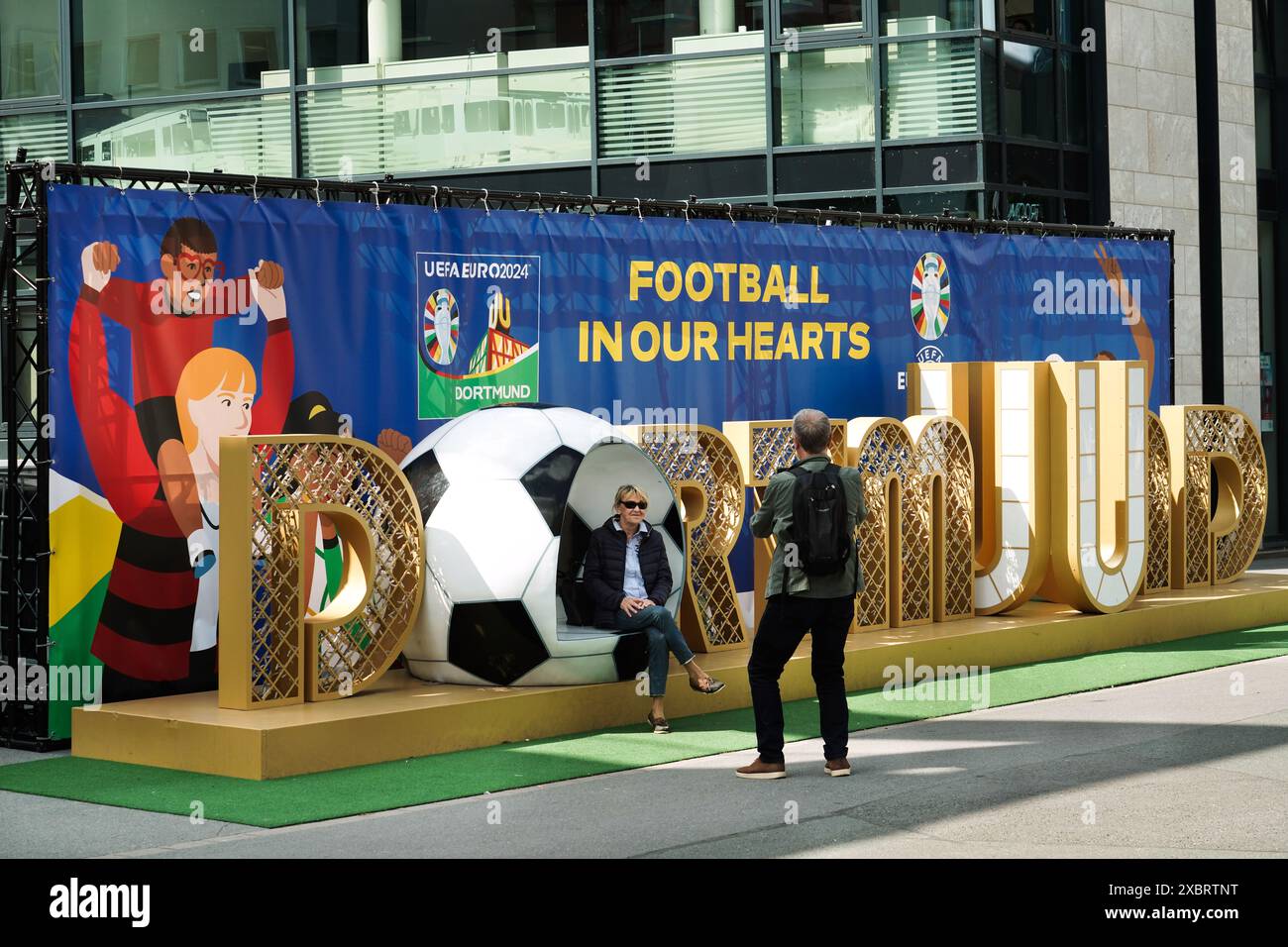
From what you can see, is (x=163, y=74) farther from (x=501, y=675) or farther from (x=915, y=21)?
(x=501, y=675)

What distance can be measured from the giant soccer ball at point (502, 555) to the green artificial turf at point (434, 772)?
52 cm

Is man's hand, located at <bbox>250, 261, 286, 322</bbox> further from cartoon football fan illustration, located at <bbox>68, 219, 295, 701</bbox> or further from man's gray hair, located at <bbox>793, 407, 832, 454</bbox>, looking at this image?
man's gray hair, located at <bbox>793, 407, 832, 454</bbox>

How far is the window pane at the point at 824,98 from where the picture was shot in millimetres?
20562

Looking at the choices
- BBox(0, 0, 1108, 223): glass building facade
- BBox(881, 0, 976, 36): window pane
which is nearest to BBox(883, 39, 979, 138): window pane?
BBox(0, 0, 1108, 223): glass building facade

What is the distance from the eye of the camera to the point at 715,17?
68.6 feet

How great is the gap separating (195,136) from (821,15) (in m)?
7.57

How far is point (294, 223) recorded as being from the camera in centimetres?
1237

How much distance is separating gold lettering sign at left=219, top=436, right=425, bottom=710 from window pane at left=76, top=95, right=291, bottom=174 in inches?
453

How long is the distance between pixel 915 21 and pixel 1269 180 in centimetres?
688

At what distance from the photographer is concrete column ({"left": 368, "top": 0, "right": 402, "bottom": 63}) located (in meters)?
22.0

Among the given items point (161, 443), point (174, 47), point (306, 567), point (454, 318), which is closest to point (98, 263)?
point (161, 443)

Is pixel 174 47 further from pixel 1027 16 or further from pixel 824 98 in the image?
pixel 1027 16

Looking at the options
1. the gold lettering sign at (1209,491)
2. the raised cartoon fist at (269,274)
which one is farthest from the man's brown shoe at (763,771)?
the gold lettering sign at (1209,491)
